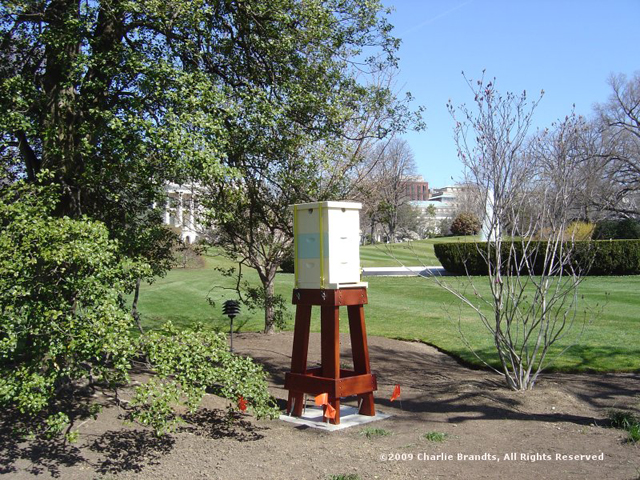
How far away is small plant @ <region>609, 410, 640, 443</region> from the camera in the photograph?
5.66 metres

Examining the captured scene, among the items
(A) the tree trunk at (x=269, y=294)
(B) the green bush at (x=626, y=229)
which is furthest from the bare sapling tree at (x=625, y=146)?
(A) the tree trunk at (x=269, y=294)

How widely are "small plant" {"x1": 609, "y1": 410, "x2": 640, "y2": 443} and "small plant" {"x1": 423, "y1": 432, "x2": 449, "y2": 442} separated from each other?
1.73 meters

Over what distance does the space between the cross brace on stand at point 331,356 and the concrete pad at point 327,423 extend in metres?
0.09

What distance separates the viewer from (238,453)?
5.95 meters

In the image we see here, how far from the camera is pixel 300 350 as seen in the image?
7414mm

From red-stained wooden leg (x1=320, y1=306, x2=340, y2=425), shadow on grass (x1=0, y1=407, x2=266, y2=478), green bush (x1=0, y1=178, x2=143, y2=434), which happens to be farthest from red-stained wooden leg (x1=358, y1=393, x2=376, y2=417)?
green bush (x1=0, y1=178, x2=143, y2=434)

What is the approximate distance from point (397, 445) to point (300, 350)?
1.89 m

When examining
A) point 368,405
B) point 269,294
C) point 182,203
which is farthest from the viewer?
point 269,294

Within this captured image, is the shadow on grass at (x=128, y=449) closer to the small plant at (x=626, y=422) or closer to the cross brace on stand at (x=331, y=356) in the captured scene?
the cross brace on stand at (x=331, y=356)

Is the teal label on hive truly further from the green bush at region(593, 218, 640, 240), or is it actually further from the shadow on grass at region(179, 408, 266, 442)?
the green bush at region(593, 218, 640, 240)

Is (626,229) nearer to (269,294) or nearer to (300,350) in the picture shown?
(269,294)

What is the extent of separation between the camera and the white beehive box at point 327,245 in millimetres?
6867

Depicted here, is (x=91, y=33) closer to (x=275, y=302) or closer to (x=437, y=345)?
(x=275, y=302)

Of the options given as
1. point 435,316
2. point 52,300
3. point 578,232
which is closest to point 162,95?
point 52,300
